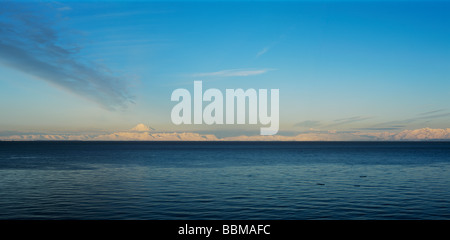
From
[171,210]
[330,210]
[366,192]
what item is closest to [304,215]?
[330,210]

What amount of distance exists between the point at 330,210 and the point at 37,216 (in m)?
19.6

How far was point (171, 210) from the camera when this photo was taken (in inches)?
973

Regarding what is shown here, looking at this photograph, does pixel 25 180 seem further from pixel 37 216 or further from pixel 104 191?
pixel 37 216

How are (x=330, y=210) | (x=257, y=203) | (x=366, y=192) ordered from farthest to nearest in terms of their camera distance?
(x=366, y=192) → (x=257, y=203) → (x=330, y=210)
